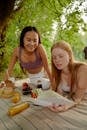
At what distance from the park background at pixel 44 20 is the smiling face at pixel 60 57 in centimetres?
215

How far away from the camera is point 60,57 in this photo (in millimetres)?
2506

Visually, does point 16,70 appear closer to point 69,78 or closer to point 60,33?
point 60,33

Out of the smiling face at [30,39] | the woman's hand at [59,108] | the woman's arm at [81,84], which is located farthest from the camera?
the smiling face at [30,39]

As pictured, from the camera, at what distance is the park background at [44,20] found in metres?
4.70

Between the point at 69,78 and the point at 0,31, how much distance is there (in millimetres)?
2649

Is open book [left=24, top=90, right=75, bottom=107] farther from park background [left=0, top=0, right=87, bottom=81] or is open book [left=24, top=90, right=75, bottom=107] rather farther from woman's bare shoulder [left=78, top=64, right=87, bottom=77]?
park background [left=0, top=0, right=87, bottom=81]

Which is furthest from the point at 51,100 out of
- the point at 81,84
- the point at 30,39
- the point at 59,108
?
the point at 30,39

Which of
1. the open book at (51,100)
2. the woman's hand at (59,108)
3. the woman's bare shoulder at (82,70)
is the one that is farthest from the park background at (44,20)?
the woman's hand at (59,108)

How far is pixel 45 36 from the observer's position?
5785 mm

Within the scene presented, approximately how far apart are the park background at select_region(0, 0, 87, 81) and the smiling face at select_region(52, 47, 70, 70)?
7.05ft

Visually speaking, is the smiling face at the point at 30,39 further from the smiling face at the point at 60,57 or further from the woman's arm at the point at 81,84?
the woman's arm at the point at 81,84

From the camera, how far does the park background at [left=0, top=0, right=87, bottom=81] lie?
185 inches

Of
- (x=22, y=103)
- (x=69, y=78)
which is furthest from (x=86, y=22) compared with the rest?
(x=22, y=103)

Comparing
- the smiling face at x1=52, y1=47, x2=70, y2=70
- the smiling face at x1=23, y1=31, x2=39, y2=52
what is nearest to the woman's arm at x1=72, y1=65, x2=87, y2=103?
the smiling face at x1=52, y1=47, x2=70, y2=70
